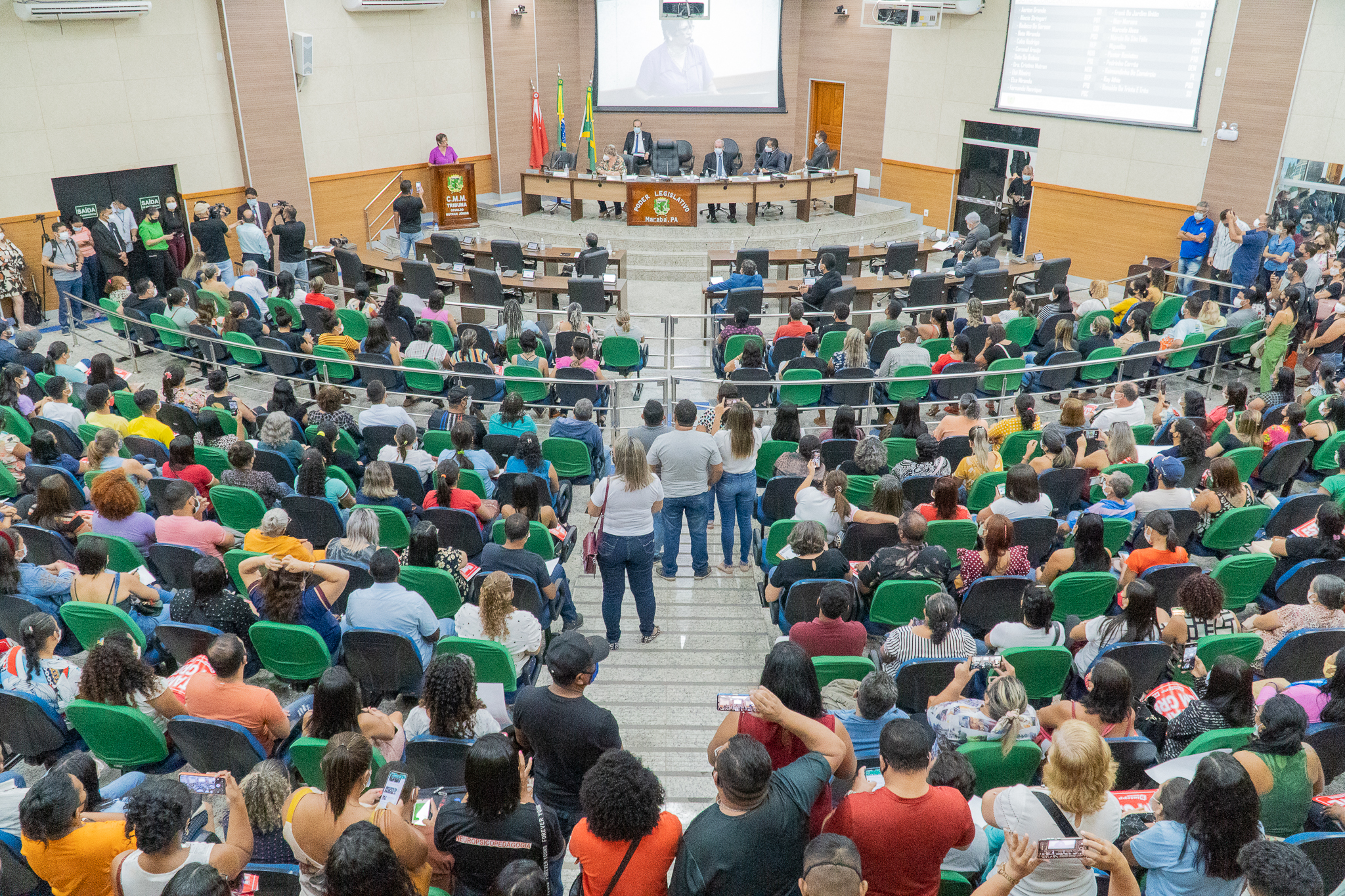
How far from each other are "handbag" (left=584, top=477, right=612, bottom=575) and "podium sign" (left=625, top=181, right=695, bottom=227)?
1116cm

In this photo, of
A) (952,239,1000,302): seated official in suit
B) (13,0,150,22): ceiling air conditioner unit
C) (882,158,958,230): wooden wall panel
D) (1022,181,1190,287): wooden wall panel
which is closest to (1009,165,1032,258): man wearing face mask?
(1022,181,1190,287): wooden wall panel

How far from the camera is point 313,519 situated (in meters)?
6.29

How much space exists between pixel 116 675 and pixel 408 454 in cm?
298

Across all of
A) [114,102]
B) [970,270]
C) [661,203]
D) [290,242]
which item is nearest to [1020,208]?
[970,270]

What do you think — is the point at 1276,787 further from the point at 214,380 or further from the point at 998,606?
the point at 214,380

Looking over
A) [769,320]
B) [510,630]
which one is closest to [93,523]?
[510,630]

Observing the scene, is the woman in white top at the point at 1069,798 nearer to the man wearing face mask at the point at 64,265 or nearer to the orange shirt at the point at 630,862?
the orange shirt at the point at 630,862

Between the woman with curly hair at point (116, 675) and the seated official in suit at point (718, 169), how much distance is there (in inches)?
550

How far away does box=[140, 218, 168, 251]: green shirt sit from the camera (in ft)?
43.3

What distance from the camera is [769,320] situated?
14.1m

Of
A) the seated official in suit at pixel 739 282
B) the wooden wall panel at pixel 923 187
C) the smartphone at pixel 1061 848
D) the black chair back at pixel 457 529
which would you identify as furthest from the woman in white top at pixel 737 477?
the wooden wall panel at pixel 923 187

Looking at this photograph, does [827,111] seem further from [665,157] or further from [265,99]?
[265,99]

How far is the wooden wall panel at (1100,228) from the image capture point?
1502 centimetres

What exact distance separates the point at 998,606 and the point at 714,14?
16.2 meters
